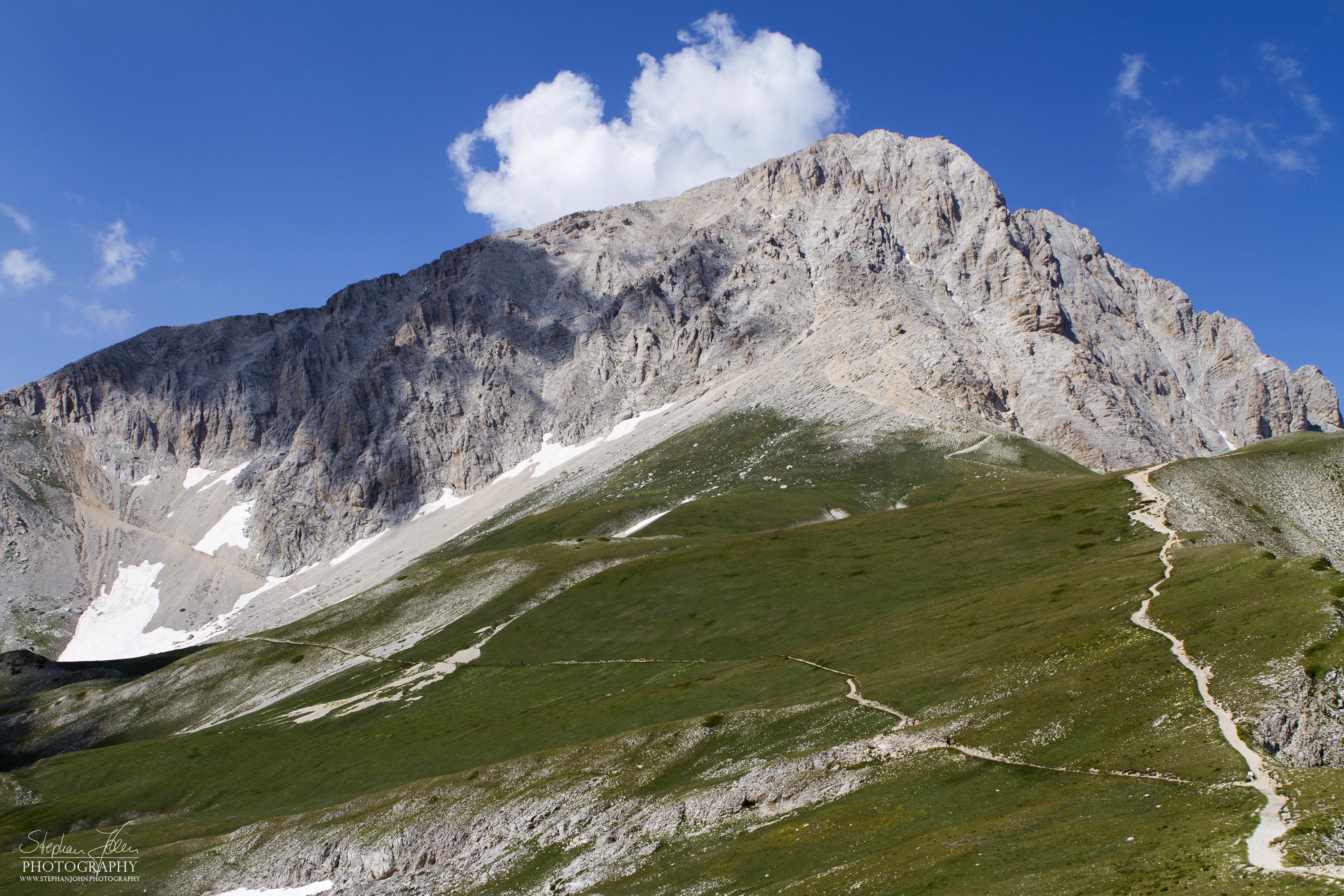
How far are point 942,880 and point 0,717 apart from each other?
172m

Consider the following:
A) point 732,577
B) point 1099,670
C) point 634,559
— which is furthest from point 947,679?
point 634,559

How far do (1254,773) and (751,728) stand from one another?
30.7 metres

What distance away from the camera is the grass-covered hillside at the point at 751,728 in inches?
1417

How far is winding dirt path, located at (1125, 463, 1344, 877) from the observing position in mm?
25391

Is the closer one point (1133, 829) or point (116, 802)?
point (1133, 829)

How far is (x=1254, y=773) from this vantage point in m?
34.1

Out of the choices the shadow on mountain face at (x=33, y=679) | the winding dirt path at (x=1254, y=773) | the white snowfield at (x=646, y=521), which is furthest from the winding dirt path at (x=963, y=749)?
the shadow on mountain face at (x=33, y=679)

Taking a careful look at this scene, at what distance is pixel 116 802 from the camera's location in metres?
92.9

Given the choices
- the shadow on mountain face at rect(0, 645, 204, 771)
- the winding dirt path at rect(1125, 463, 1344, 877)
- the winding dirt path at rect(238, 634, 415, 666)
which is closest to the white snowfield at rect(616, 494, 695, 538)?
the winding dirt path at rect(238, 634, 415, 666)

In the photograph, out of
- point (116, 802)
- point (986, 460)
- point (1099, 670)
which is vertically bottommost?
point (116, 802)

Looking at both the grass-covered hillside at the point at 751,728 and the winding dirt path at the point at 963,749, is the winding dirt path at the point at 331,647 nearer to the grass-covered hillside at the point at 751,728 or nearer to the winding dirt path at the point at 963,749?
the grass-covered hillside at the point at 751,728

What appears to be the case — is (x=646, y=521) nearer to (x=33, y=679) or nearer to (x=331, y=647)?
(x=331, y=647)

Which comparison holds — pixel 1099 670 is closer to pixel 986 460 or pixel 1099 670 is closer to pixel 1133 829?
pixel 1133 829

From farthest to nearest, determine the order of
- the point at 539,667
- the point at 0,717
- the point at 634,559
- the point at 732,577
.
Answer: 1. the point at 0,717
2. the point at 634,559
3. the point at 732,577
4. the point at 539,667
